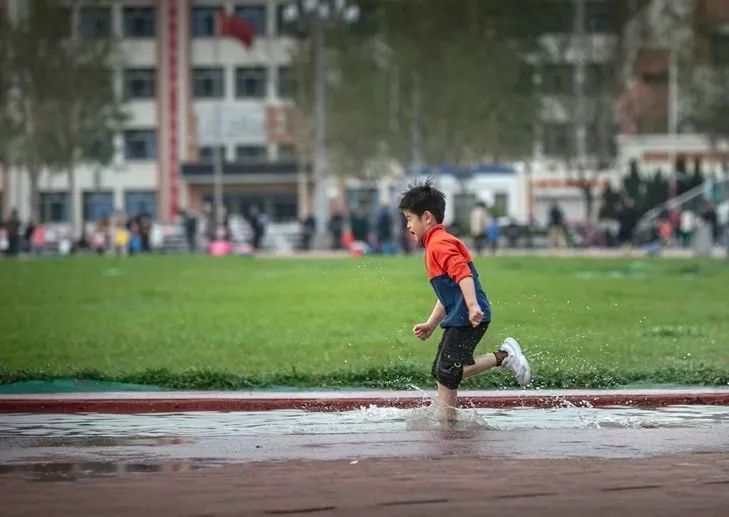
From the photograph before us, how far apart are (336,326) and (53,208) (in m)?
87.0

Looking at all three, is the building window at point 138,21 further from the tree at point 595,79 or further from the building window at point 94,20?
the tree at point 595,79

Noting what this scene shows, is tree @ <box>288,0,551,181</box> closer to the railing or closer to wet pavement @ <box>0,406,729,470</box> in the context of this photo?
the railing

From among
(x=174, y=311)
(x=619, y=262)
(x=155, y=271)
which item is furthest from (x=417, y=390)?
(x=619, y=262)

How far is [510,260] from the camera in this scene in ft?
170

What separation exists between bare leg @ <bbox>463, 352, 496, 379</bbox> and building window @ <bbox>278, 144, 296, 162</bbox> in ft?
309

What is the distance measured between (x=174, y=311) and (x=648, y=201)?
53.6 metres

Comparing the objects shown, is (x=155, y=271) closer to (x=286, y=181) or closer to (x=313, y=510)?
(x=313, y=510)

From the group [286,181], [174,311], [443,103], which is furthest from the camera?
[286,181]

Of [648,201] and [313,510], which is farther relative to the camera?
[648,201]

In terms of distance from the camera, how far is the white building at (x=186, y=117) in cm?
10625

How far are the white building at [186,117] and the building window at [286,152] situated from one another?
0.17 feet

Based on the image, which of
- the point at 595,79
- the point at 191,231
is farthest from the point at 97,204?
the point at 191,231

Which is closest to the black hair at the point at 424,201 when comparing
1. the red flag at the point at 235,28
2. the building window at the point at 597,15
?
the red flag at the point at 235,28

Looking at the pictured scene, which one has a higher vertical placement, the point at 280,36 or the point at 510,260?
the point at 280,36
